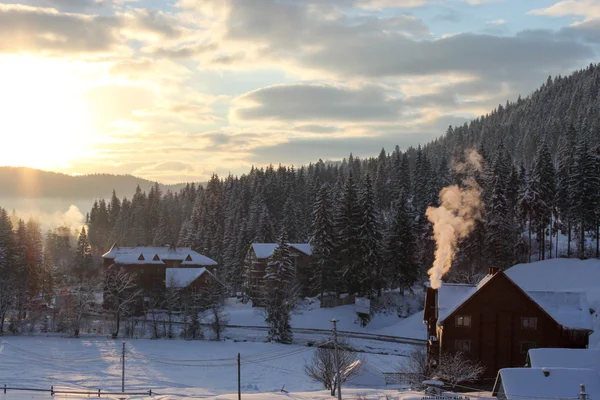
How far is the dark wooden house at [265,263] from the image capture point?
267ft

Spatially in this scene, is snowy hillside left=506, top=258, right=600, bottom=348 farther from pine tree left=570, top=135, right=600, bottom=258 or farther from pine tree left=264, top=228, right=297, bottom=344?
pine tree left=264, top=228, right=297, bottom=344

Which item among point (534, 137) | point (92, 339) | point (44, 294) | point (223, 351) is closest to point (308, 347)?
point (223, 351)

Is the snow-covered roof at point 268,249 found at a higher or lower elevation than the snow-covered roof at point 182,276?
higher

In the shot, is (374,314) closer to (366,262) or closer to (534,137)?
(366,262)

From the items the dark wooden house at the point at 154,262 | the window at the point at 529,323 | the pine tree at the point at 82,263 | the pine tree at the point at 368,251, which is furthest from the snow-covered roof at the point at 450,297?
the pine tree at the point at 82,263

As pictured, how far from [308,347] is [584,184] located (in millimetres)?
38201

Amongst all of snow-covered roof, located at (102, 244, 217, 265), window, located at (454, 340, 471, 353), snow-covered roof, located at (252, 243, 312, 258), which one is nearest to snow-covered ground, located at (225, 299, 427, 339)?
snow-covered roof, located at (252, 243, 312, 258)

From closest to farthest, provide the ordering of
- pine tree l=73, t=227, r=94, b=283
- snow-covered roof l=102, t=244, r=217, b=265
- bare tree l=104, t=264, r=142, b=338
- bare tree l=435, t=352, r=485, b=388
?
bare tree l=435, t=352, r=485, b=388
bare tree l=104, t=264, r=142, b=338
snow-covered roof l=102, t=244, r=217, b=265
pine tree l=73, t=227, r=94, b=283

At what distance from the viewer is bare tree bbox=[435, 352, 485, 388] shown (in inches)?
1537

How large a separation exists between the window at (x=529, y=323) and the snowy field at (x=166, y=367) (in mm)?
11501

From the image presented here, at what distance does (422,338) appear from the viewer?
197ft

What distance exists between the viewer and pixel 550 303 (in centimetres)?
4347

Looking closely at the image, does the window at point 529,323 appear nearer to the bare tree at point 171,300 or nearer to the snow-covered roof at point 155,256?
the bare tree at point 171,300

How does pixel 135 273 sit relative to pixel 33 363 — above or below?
above
